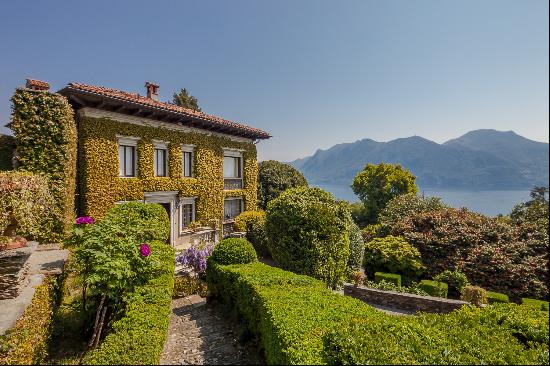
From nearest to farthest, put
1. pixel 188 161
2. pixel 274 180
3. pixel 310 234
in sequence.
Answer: pixel 310 234, pixel 188 161, pixel 274 180

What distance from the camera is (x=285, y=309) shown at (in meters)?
5.27

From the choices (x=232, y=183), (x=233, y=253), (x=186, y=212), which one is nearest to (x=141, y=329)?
(x=233, y=253)

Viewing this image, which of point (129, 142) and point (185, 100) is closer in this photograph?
point (129, 142)

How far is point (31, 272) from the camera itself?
796cm

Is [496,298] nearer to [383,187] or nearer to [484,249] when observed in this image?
[484,249]

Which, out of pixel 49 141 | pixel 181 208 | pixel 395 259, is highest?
pixel 49 141

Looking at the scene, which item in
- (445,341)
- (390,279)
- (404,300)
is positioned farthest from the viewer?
(390,279)

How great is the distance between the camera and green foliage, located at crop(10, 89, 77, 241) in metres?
10.9

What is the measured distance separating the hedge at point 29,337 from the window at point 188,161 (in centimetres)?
1259

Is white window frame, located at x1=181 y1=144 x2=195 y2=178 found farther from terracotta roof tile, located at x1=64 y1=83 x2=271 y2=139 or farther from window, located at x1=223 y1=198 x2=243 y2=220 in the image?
window, located at x1=223 y1=198 x2=243 y2=220

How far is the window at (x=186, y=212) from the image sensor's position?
730 inches

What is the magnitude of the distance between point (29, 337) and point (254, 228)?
15833 mm

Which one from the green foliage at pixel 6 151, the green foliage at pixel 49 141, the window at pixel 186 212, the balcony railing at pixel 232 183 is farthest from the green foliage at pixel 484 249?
the green foliage at pixel 6 151

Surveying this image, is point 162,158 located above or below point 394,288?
above
